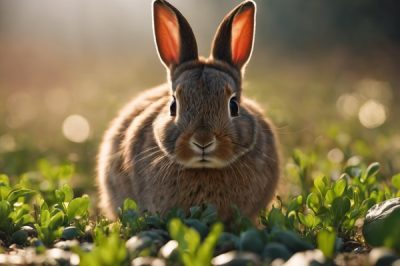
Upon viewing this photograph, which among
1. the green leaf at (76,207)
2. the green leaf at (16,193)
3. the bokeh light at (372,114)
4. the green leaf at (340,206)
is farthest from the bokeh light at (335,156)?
the green leaf at (16,193)

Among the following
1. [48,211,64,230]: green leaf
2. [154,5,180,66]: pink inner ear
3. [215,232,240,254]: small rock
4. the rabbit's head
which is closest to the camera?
[215,232,240,254]: small rock

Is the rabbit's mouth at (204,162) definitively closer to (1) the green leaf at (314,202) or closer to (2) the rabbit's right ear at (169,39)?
(1) the green leaf at (314,202)

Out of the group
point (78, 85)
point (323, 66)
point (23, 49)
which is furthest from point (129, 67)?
point (23, 49)

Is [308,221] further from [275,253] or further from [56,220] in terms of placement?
[56,220]

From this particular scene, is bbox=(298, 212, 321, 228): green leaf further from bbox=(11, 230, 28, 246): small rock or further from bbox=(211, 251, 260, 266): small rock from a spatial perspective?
bbox=(11, 230, 28, 246): small rock

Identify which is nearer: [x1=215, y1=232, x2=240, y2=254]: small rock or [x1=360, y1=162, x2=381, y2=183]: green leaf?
[x1=215, y1=232, x2=240, y2=254]: small rock

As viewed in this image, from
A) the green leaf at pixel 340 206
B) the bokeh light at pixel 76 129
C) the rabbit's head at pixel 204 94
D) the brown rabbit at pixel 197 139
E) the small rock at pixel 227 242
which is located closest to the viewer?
the small rock at pixel 227 242

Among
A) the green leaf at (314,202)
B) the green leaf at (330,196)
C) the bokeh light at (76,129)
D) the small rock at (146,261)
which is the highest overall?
the small rock at (146,261)

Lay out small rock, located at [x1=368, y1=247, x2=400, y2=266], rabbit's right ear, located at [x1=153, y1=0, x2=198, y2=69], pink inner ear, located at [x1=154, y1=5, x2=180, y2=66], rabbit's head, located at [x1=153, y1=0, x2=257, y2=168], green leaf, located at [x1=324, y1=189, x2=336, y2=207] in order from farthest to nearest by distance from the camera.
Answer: pink inner ear, located at [x1=154, y1=5, x2=180, y2=66]
rabbit's right ear, located at [x1=153, y1=0, x2=198, y2=69]
rabbit's head, located at [x1=153, y1=0, x2=257, y2=168]
green leaf, located at [x1=324, y1=189, x2=336, y2=207]
small rock, located at [x1=368, y1=247, x2=400, y2=266]

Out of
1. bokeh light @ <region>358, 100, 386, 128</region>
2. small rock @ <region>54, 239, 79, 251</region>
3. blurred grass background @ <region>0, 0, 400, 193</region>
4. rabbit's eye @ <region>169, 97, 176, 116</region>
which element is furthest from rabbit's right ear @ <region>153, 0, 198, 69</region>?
bokeh light @ <region>358, 100, 386, 128</region>
